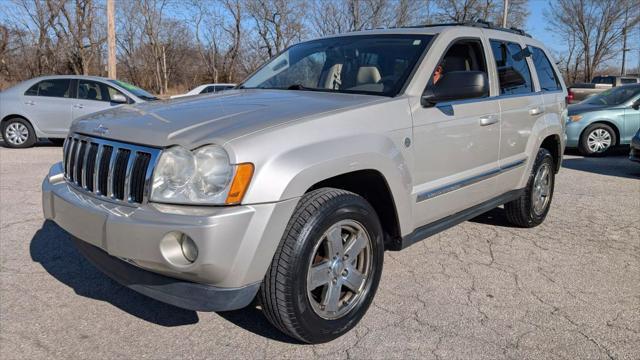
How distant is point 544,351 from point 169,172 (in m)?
2.21

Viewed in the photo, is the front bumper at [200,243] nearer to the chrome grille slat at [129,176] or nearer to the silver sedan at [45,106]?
the chrome grille slat at [129,176]

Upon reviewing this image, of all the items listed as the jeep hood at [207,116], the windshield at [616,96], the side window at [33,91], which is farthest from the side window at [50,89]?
the windshield at [616,96]

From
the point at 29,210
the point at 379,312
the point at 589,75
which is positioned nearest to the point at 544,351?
the point at 379,312

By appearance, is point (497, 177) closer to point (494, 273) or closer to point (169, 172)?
point (494, 273)

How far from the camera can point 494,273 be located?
3932 mm

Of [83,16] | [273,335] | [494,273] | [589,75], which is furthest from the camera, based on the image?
[589,75]

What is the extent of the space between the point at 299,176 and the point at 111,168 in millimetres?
1011

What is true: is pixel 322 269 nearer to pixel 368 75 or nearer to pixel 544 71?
pixel 368 75

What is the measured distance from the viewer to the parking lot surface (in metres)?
2.82

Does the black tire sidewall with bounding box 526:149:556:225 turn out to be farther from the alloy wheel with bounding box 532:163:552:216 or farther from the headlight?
the headlight

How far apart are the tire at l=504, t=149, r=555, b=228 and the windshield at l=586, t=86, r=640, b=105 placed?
6.70m

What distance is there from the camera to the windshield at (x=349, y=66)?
11.6 ft

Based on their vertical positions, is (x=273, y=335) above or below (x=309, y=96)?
below

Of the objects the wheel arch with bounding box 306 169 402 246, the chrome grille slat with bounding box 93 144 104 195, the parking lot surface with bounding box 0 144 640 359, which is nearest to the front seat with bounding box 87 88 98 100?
the parking lot surface with bounding box 0 144 640 359
